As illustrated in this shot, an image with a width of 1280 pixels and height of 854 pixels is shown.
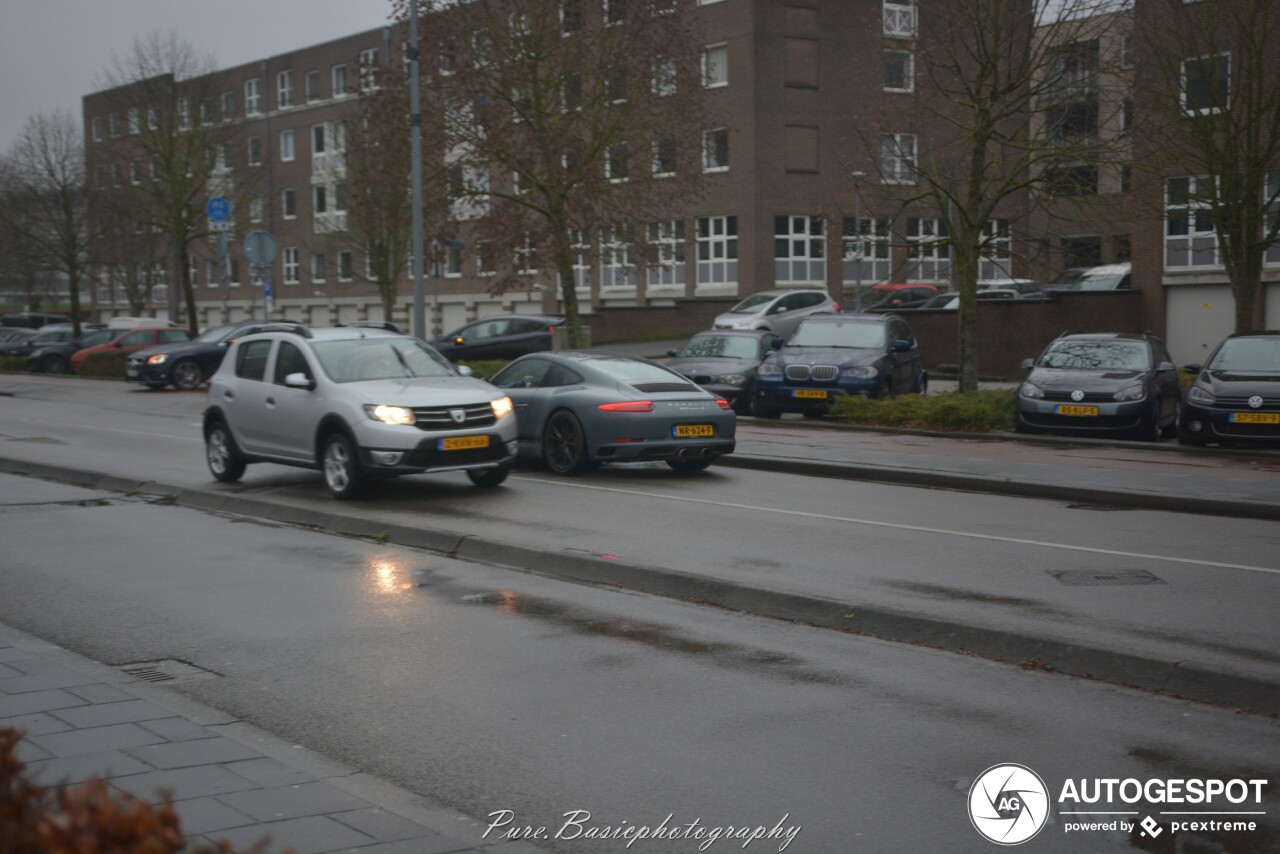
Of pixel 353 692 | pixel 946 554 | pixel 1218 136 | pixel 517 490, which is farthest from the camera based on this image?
pixel 1218 136

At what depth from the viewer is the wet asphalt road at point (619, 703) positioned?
488 centimetres

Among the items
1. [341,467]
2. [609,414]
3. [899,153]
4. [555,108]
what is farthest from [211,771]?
[555,108]

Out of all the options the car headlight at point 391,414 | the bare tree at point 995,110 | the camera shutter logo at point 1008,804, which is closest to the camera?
the camera shutter logo at point 1008,804

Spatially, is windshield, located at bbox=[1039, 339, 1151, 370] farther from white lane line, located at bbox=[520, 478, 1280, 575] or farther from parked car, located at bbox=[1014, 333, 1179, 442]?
white lane line, located at bbox=[520, 478, 1280, 575]

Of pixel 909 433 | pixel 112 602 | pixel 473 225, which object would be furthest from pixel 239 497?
pixel 473 225

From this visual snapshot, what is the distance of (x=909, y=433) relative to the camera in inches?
800

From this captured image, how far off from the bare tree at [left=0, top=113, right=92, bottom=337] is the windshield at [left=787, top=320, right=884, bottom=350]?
38.4 meters

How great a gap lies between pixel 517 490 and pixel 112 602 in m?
6.03

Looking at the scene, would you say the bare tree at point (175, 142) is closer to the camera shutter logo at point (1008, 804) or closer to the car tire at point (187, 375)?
the car tire at point (187, 375)

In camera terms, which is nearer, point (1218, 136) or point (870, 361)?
point (870, 361)

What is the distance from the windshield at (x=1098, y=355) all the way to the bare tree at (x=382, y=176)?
15.6 metres

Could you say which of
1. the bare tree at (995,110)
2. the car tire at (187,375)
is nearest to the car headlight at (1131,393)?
the bare tree at (995,110)

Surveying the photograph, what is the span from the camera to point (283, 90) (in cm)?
7500

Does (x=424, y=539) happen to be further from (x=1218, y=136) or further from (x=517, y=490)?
(x=1218, y=136)
